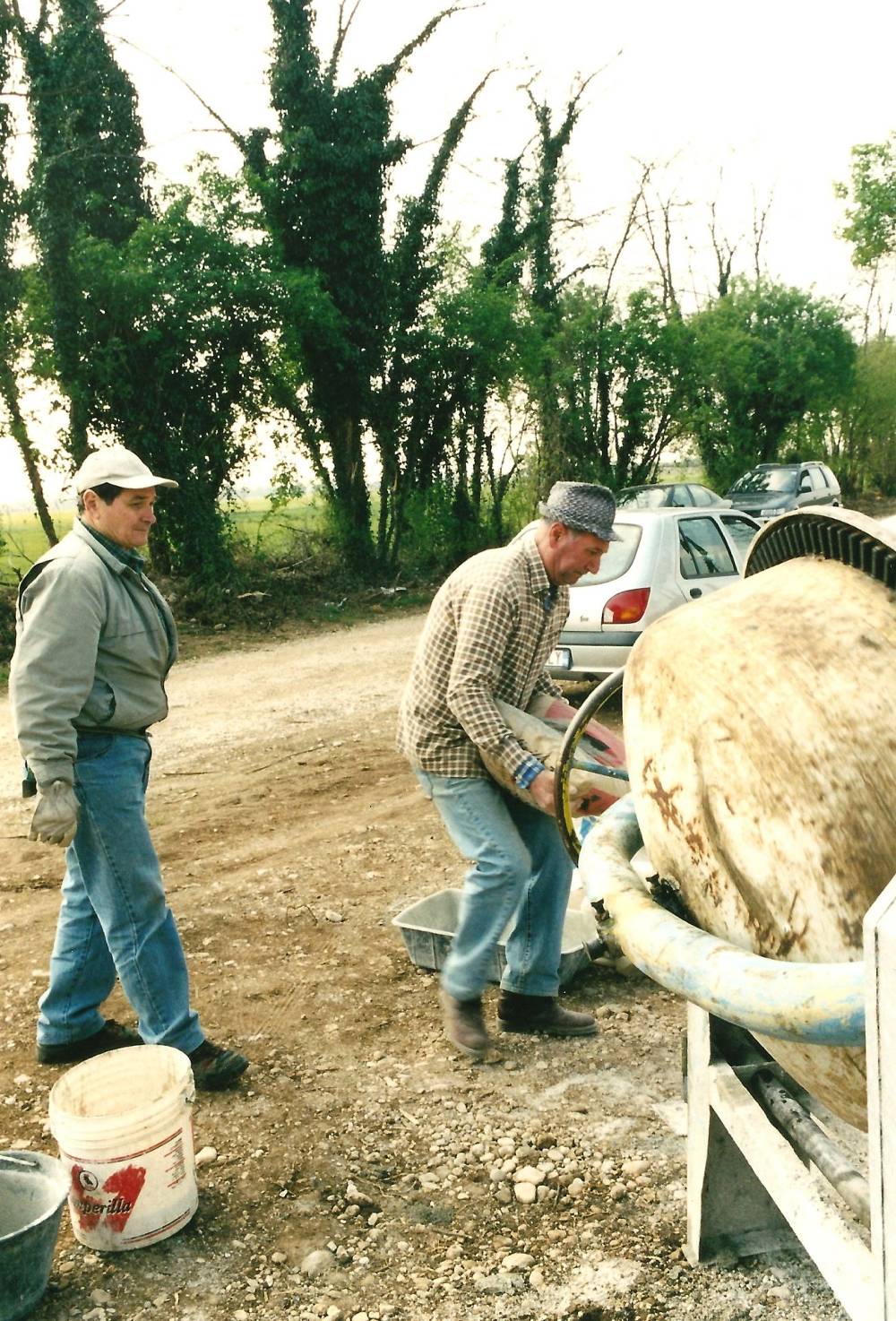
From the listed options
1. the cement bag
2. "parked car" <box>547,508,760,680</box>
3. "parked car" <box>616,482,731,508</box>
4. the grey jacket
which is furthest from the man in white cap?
"parked car" <box>616,482,731,508</box>

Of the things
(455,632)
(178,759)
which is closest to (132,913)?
(455,632)

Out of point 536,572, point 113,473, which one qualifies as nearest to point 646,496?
point 536,572

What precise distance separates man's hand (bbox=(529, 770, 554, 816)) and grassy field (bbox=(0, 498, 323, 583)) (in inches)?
454

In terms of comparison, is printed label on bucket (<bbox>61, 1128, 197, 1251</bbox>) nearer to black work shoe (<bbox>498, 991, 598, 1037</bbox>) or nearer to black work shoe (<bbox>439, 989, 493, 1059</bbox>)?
black work shoe (<bbox>439, 989, 493, 1059</bbox>)

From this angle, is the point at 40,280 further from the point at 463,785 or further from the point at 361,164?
the point at 463,785

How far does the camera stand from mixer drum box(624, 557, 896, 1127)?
1855 mm

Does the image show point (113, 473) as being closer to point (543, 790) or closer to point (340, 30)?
point (543, 790)

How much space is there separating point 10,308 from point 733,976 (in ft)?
46.5

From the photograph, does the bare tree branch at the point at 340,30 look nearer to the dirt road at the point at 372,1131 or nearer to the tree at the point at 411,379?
the tree at the point at 411,379

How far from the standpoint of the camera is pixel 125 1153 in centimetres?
292

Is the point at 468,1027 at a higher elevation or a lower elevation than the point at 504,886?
lower

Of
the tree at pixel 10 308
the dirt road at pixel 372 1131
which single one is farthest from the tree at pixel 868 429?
the dirt road at pixel 372 1131

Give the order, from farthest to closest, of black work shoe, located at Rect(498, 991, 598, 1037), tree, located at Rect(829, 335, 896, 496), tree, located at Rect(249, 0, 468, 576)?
tree, located at Rect(829, 335, 896, 496)
tree, located at Rect(249, 0, 468, 576)
black work shoe, located at Rect(498, 991, 598, 1037)

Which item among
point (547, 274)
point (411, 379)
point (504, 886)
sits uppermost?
point (547, 274)
